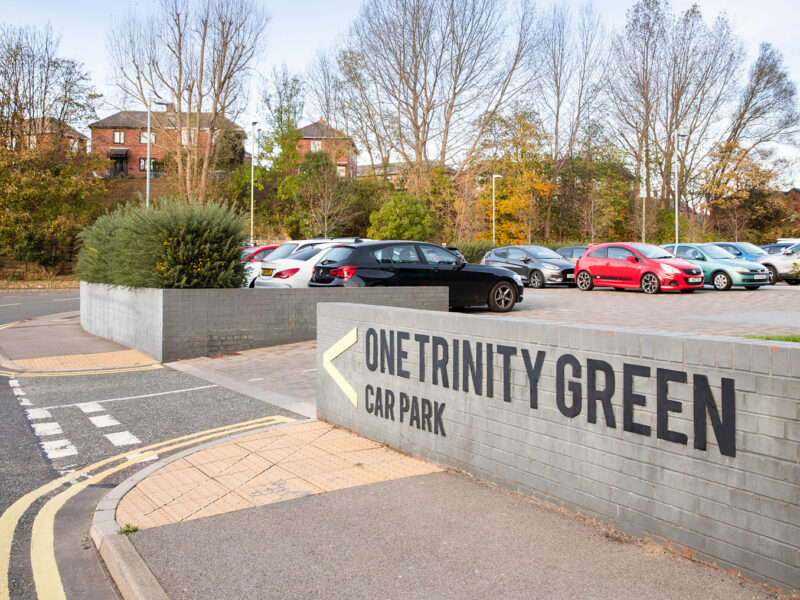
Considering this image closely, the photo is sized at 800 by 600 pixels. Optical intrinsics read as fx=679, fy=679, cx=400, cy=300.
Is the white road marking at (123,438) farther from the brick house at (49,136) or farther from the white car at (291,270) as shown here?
the brick house at (49,136)

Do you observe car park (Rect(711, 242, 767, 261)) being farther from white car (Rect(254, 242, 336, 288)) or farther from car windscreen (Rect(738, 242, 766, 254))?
white car (Rect(254, 242, 336, 288))

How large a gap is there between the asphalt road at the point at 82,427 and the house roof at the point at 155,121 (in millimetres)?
34418

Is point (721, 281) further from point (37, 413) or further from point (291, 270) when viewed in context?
point (37, 413)

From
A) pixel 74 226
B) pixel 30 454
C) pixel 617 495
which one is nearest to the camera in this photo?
pixel 617 495

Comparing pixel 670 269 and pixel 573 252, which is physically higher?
pixel 573 252

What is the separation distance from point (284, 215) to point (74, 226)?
17494mm

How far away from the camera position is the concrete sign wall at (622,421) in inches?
129

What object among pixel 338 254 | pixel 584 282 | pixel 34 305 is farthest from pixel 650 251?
pixel 34 305

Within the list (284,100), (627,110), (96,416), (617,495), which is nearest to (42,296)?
(96,416)

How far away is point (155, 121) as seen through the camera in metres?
44.2

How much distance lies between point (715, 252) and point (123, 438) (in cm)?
2181

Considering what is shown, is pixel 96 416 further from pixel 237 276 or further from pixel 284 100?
pixel 284 100

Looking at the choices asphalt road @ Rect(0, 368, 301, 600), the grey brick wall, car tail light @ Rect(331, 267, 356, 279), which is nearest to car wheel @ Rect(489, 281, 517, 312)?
the grey brick wall

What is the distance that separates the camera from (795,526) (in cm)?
320
